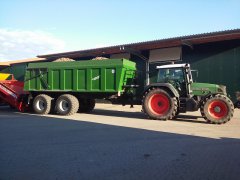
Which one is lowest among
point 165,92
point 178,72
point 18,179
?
point 18,179

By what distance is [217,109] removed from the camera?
11203 mm

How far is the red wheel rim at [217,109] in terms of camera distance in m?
11.1

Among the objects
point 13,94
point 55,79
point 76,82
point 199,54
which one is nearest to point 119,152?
point 76,82

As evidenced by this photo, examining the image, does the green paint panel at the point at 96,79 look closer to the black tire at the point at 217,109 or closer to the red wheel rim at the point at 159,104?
the red wheel rim at the point at 159,104

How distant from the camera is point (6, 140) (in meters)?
7.91

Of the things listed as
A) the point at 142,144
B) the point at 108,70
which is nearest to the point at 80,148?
the point at 142,144

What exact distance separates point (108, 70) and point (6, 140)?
6616mm

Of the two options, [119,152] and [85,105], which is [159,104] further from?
[119,152]

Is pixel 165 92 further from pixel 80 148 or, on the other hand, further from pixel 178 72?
pixel 80 148

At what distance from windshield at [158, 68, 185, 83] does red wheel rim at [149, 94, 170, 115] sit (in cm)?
77

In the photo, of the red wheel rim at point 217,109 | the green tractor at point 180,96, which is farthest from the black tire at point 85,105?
the red wheel rim at point 217,109

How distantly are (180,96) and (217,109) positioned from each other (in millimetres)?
1601

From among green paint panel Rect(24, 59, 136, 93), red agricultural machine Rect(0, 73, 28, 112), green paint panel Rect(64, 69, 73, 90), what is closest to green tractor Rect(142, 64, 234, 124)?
green paint panel Rect(24, 59, 136, 93)

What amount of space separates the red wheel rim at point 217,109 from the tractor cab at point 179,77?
1.14m
